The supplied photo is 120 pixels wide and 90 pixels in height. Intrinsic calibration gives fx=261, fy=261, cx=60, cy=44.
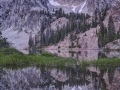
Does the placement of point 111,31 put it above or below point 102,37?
above

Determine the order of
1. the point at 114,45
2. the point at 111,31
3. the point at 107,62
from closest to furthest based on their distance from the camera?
1. the point at 107,62
2. the point at 114,45
3. the point at 111,31

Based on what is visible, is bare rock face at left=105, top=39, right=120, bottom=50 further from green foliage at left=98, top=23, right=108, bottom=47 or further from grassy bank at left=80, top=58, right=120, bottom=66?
grassy bank at left=80, top=58, right=120, bottom=66

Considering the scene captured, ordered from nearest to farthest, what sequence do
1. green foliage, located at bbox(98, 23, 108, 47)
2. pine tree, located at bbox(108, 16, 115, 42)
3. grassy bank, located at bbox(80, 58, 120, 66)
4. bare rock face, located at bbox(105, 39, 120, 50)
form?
grassy bank, located at bbox(80, 58, 120, 66) < bare rock face, located at bbox(105, 39, 120, 50) < pine tree, located at bbox(108, 16, 115, 42) < green foliage, located at bbox(98, 23, 108, 47)

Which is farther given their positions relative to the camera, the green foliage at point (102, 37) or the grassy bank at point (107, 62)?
the green foliage at point (102, 37)

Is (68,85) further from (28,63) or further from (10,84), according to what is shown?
(28,63)

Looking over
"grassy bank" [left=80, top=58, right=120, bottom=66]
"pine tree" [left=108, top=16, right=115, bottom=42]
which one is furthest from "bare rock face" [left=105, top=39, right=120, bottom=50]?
"grassy bank" [left=80, top=58, right=120, bottom=66]

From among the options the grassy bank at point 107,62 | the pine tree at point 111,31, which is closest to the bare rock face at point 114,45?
the pine tree at point 111,31

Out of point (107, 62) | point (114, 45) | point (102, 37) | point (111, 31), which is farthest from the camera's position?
point (102, 37)

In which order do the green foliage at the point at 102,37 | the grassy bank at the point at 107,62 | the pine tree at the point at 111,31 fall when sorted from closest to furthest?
the grassy bank at the point at 107,62
the pine tree at the point at 111,31
the green foliage at the point at 102,37

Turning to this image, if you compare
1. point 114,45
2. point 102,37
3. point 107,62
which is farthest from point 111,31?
point 107,62

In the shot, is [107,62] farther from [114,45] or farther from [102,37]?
[102,37]

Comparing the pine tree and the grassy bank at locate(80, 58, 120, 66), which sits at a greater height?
the pine tree

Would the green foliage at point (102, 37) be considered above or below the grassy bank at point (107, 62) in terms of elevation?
above

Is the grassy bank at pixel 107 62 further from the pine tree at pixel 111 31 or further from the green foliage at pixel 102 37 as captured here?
the pine tree at pixel 111 31
